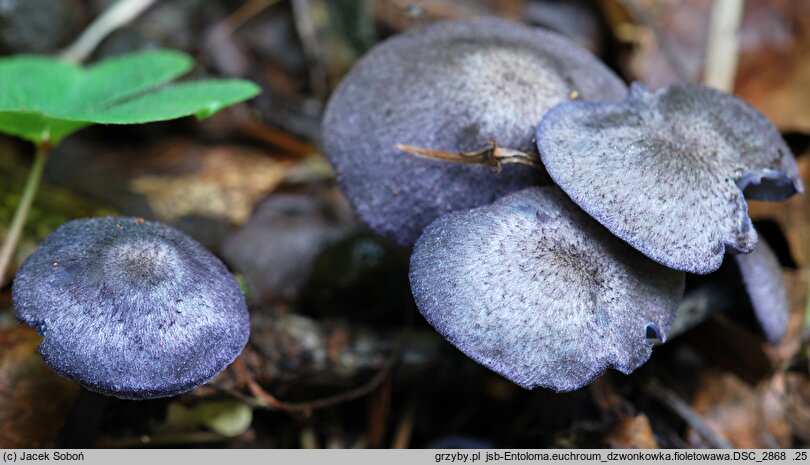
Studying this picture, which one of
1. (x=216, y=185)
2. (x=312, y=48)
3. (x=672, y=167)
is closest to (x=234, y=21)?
(x=312, y=48)

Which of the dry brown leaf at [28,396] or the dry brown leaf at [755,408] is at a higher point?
the dry brown leaf at [28,396]

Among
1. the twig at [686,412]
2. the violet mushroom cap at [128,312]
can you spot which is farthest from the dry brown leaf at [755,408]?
the violet mushroom cap at [128,312]

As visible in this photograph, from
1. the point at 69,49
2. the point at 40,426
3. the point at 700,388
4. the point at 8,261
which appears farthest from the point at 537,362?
the point at 69,49

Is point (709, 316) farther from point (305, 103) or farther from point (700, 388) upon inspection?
point (305, 103)

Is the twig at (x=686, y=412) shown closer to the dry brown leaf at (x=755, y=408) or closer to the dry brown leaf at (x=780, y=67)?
the dry brown leaf at (x=755, y=408)

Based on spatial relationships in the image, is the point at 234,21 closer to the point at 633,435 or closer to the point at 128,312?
the point at 128,312

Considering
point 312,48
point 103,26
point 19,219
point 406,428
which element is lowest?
point 406,428
